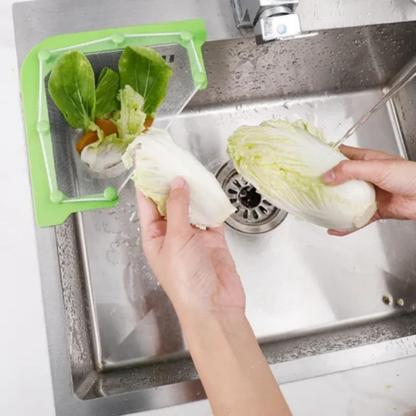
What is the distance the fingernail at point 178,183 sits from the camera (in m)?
0.76

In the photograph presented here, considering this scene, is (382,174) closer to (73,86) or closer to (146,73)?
(146,73)

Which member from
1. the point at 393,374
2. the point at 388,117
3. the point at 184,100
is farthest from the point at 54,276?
the point at 388,117

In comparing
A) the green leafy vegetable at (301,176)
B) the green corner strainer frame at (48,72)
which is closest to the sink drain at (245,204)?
the green leafy vegetable at (301,176)

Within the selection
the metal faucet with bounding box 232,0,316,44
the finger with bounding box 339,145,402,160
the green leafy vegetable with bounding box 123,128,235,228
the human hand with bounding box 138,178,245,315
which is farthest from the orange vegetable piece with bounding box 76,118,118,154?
the finger with bounding box 339,145,402,160

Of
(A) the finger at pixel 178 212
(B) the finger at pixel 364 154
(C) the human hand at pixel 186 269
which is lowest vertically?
(C) the human hand at pixel 186 269

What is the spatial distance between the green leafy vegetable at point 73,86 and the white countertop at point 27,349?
13cm

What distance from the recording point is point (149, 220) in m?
0.81

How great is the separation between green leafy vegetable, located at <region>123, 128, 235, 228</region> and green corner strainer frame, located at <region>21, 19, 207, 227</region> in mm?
76

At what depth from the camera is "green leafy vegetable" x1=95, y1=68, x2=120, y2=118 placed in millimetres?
842

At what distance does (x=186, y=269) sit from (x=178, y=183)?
0.50 feet

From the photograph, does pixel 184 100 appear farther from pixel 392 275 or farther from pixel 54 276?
pixel 392 275

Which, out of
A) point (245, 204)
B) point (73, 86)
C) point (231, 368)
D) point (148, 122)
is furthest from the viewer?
point (245, 204)

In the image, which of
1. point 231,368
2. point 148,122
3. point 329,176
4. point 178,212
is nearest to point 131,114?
point 148,122

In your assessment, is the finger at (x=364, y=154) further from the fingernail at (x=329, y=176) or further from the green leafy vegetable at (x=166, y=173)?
the green leafy vegetable at (x=166, y=173)
